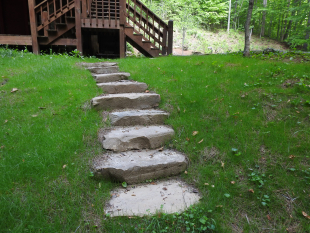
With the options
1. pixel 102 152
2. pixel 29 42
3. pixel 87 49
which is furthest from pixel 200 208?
pixel 87 49

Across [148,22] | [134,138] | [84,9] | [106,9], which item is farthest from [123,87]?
[106,9]

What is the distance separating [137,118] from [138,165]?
3.73 ft

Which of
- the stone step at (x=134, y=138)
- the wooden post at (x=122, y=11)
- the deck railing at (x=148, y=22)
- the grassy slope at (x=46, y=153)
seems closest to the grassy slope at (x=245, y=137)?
the stone step at (x=134, y=138)

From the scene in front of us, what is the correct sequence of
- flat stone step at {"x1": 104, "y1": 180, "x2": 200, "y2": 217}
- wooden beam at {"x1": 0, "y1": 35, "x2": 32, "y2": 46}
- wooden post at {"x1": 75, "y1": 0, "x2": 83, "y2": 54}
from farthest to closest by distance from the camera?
wooden beam at {"x1": 0, "y1": 35, "x2": 32, "y2": 46}
wooden post at {"x1": 75, "y1": 0, "x2": 83, "y2": 54}
flat stone step at {"x1": 104, "y1": 180, "x2": 200, "y2": 217}

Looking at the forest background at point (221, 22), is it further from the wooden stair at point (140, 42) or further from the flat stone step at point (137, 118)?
the flat stone step at point (137, 118)

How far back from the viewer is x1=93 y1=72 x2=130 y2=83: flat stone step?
504cm

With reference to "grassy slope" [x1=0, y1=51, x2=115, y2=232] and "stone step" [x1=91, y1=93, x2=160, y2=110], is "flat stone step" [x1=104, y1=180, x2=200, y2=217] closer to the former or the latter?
"grassy slope" [x1=0, y1=51, x2=115, y2=232]

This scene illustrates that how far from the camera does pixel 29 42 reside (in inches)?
299

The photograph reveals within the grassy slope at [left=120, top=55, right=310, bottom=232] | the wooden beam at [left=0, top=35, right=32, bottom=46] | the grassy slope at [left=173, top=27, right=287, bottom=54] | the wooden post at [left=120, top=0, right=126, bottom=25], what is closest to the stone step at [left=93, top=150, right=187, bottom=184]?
the grassy slope at [left=120, top=55, right=310, bottom=232]

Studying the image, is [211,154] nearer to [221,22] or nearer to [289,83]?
[289,83]

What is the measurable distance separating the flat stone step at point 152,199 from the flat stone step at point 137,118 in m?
1.26

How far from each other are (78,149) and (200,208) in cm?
169

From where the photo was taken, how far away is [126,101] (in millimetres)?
4035

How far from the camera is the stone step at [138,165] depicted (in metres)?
2.50
